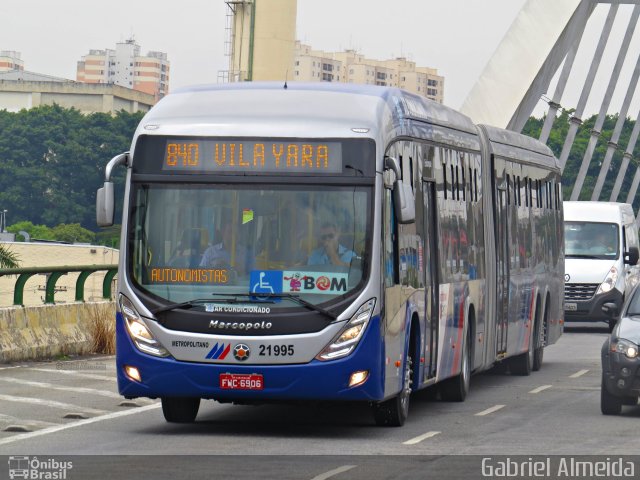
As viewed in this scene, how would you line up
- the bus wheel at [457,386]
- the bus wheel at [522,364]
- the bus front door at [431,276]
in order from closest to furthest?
the bus front door at [431,276] → the bus wheel at [457,386] → the bus wheel at [522,364]

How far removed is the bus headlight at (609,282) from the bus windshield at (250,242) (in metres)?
19.7

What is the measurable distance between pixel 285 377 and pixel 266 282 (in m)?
0.74

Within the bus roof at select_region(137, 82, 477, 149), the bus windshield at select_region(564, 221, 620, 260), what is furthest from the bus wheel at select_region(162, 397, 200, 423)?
the bus windshield at select_region(564, 221, 620, 260)

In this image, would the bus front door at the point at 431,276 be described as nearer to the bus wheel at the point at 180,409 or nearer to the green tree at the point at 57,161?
the bus wheel at the point at 180,409

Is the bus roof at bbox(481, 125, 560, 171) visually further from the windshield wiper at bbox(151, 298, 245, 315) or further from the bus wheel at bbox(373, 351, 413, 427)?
the windshield wiper at bbox(151, 298, 245, 315)

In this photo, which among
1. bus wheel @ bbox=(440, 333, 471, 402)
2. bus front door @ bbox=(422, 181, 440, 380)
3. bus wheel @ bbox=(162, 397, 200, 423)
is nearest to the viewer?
bus wheel @ bbox=(162, 397, 200, 423)

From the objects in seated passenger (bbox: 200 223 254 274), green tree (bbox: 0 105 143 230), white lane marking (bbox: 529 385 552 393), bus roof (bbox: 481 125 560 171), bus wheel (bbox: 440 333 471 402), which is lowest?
white lane marking (bbox: 529 385 552 393)

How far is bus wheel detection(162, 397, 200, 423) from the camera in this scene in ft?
48.1

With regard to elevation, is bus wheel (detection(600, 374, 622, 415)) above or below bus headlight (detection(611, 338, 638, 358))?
below

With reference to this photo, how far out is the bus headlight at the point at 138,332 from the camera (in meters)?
13.6

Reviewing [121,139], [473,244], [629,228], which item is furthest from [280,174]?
[121,139]

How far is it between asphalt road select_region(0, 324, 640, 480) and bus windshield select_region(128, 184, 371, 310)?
1.16 meters
